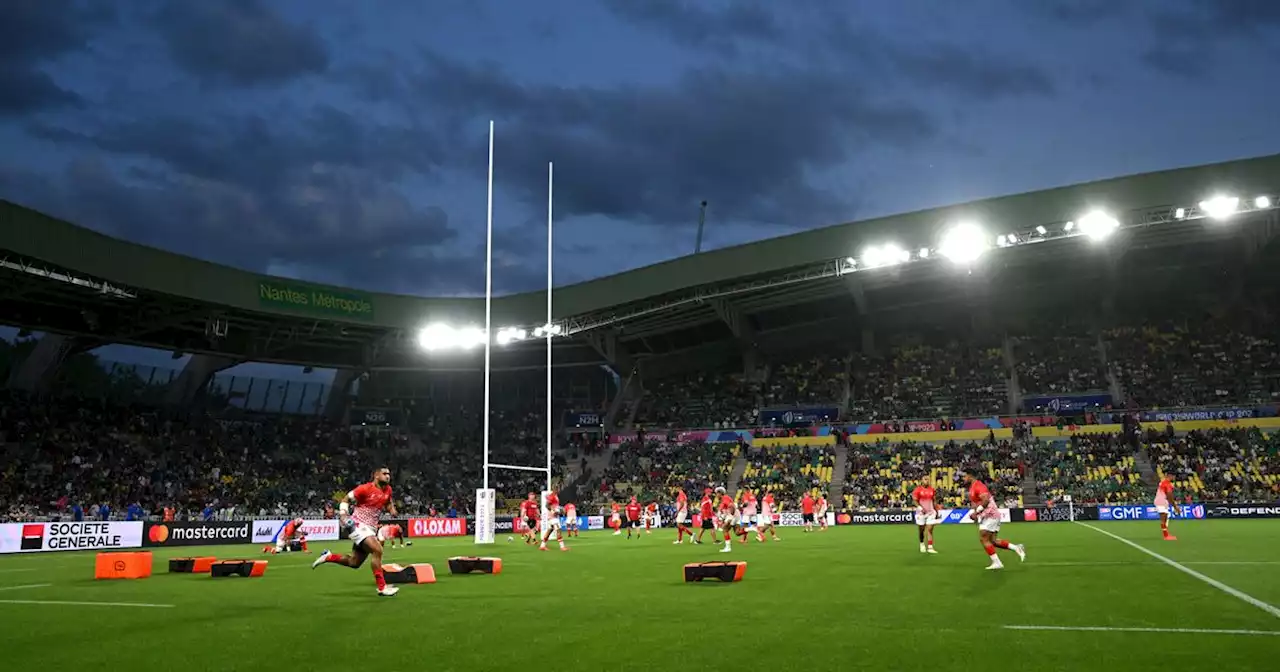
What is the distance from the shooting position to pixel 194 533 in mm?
39125

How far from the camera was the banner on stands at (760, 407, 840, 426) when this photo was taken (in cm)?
6091

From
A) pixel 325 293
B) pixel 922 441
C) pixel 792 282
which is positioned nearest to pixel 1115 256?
pixel 922 441

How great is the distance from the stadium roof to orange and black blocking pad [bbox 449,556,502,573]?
2668cm

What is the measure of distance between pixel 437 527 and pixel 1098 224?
36.6 metres

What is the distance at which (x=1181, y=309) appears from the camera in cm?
5984

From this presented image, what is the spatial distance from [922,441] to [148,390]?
49538 mm

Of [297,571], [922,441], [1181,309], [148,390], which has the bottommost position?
[297,571]

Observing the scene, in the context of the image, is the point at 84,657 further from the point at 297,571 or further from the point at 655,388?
the point at 655,388

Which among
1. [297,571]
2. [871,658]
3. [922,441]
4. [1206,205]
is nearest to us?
[871,658]

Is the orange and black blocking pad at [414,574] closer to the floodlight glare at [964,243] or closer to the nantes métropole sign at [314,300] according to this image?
the nantes métropole sign at [314,300]

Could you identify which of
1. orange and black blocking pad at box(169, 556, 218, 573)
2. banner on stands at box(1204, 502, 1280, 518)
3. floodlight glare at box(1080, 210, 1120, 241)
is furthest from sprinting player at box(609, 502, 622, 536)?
orange and black blocking pad at box(169, 556, 218, 573)

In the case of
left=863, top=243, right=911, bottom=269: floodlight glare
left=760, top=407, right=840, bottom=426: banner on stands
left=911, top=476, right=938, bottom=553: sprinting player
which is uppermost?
left=863, top=243, right=911, bottom=269: floodlight glare

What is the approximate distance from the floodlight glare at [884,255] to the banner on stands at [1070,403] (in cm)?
1529

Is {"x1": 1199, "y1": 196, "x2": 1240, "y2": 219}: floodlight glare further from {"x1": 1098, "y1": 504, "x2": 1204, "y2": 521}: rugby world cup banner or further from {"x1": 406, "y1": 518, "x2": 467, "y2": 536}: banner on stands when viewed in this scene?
{"x1": 406, "y1": 518, "x2": 467, "y2": 536}: banner on stands
